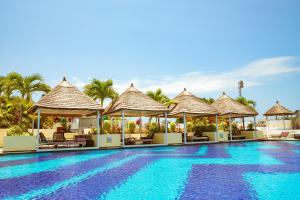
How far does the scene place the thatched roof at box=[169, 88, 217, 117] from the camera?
21.0 metres

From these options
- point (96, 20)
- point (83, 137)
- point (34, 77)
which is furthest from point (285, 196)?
point (34, 77)

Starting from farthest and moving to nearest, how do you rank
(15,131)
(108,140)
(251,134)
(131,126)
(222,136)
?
1. (131,126)
2. (251,134)
3. (222,136)
4. (108,140)
5. (15,131)

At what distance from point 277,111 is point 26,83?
90.2 ft

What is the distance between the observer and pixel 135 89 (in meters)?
20.5

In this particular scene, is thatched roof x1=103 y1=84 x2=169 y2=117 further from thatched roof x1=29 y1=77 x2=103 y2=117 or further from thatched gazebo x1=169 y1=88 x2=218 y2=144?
thatched gazebo x1=169 y1=88 x2=218 y2=144

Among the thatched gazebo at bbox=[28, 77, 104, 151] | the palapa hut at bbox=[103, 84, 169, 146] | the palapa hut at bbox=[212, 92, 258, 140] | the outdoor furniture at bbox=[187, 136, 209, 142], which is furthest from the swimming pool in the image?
the palapa hut at bbox=[212, 92, 258, 140]

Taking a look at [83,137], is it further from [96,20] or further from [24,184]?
[24,184]

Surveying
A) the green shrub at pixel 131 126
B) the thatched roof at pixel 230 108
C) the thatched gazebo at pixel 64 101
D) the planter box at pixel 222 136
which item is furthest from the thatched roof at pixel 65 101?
the thatched roof at pixel 230 108

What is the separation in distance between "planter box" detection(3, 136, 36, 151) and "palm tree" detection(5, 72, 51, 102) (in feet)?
18.7

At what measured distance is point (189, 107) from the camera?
69.9 feet

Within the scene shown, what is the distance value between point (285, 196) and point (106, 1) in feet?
45.6

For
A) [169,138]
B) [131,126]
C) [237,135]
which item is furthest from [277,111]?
[169,138]

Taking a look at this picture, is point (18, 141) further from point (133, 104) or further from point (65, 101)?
point (133, 104)

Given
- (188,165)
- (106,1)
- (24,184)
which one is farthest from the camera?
(106,1)
